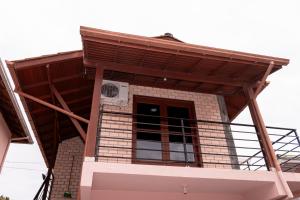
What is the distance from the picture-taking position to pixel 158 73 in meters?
6.43

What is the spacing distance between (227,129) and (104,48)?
3.89 m

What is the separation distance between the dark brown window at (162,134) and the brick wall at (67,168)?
2972mm

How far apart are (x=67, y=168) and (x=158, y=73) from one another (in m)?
4.46

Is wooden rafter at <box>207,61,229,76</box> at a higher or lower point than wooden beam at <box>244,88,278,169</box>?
higher

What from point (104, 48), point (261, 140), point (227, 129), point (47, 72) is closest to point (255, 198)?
point (261, 140)

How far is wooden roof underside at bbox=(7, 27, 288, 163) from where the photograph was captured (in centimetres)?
566

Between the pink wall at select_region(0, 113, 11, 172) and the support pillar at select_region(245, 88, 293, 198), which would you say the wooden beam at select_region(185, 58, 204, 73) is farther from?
the pink wall at select_region(0, 113, 11, 172)

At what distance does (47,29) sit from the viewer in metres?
13.6

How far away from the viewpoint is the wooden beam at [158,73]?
6113mm

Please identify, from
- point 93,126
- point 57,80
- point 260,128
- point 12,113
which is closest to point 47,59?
point 57,80

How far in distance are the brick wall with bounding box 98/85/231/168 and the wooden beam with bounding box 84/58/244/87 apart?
1.04 m

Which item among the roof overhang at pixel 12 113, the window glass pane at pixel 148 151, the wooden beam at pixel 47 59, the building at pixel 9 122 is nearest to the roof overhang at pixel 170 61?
the wooden beam at pixel 47 59

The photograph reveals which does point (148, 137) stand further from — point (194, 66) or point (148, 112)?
point (194, 66)

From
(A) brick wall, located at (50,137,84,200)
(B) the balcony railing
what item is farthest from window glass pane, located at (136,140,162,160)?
(A) brick wall, located at (50,137,84,200)
